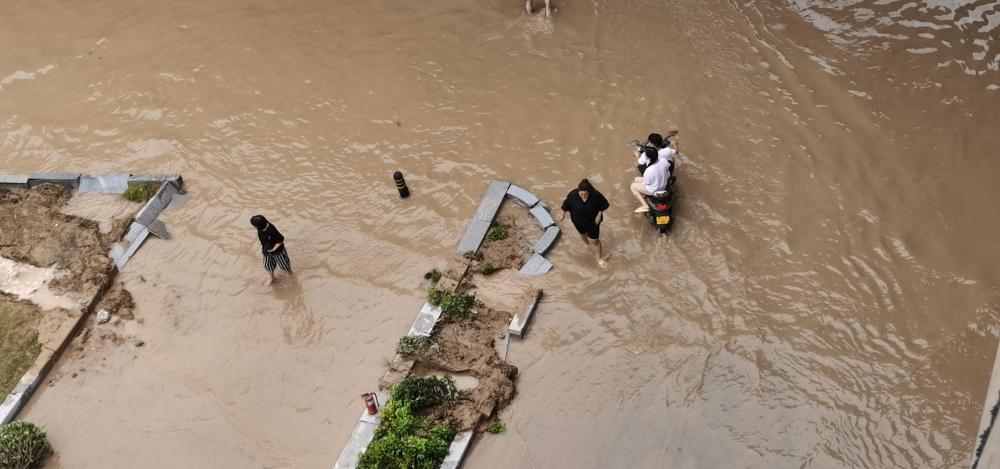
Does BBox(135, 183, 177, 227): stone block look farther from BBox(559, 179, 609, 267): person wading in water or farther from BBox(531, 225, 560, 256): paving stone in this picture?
BBox(559, 179, 609, 267): person wading in water

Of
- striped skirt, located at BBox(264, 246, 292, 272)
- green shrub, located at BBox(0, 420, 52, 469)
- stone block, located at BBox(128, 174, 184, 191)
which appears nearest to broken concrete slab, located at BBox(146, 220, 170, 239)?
stone block, located at BBox(128, 174, 184, 191)

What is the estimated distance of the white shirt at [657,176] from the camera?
8.37 meters

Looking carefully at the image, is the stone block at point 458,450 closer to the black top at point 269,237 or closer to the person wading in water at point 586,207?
the person wading in water at point 586,207

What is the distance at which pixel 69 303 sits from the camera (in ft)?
29.0

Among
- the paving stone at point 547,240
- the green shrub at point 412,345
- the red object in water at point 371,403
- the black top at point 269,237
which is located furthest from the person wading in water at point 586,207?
the black top at point 269,237

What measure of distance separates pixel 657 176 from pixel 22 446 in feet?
25.6

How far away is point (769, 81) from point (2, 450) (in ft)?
36.0

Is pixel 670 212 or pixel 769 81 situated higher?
pixel 769 81

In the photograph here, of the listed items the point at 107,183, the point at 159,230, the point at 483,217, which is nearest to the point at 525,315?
the point at 483,217

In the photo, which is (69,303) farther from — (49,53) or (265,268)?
(49,53)

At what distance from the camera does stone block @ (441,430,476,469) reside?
695cm

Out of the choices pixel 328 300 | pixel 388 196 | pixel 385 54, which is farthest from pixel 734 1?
pixel 328 300

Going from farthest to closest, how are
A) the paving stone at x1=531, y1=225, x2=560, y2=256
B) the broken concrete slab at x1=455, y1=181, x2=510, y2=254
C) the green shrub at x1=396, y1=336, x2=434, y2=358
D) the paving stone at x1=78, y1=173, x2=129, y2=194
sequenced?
the paving stone at x1=78, y1=173, x2=129, y2=194 → the broken concrete slab at x1=455, y1=181, x2=510, y2=254 → the paving stone at x1=531, y1=225, x2=560, y2=256 → the green shrub at x1=396, y1=336, x2=434, y2=358

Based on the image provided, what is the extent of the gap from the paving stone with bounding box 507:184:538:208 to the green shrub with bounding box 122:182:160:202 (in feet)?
17.2
